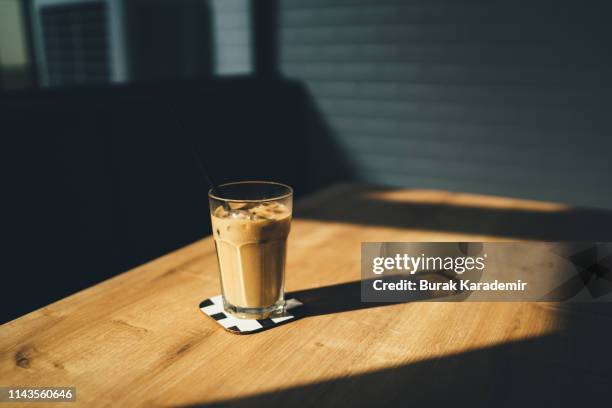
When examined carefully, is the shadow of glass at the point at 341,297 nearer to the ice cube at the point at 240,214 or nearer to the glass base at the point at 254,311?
the glass base at the point at 254,311

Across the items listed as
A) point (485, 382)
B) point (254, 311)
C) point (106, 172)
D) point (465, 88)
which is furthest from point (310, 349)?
point (465, 88)

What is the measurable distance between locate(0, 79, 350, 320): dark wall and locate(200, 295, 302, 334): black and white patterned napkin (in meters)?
0.79

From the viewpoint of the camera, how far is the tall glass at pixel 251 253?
0.87 m

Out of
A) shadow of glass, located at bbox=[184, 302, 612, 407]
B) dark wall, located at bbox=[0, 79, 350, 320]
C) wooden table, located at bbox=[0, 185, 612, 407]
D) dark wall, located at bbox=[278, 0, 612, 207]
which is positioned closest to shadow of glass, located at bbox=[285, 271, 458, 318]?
wooden table, located at bbox=[0, 185, 612, 407]

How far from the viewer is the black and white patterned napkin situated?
32.5 inches

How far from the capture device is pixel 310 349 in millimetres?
773

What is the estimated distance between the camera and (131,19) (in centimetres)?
462

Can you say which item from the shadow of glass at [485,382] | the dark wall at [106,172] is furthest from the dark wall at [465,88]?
the shadow of glass at [485,382]

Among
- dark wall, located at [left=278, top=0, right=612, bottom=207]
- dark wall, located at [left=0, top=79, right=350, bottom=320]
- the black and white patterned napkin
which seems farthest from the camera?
dark wall, located at [left=278, top=0, right=612, bottom=207]

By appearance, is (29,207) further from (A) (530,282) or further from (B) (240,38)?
(B) (240,38)

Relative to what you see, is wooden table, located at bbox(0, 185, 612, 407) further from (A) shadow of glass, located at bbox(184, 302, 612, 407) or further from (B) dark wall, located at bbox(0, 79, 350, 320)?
(B) dark wall, located at bbox(0, 79, 350, 320)

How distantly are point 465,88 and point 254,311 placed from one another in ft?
9.76

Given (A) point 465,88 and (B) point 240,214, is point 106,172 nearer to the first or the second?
(B) point 240,214

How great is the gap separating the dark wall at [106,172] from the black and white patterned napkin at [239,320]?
79 cm
